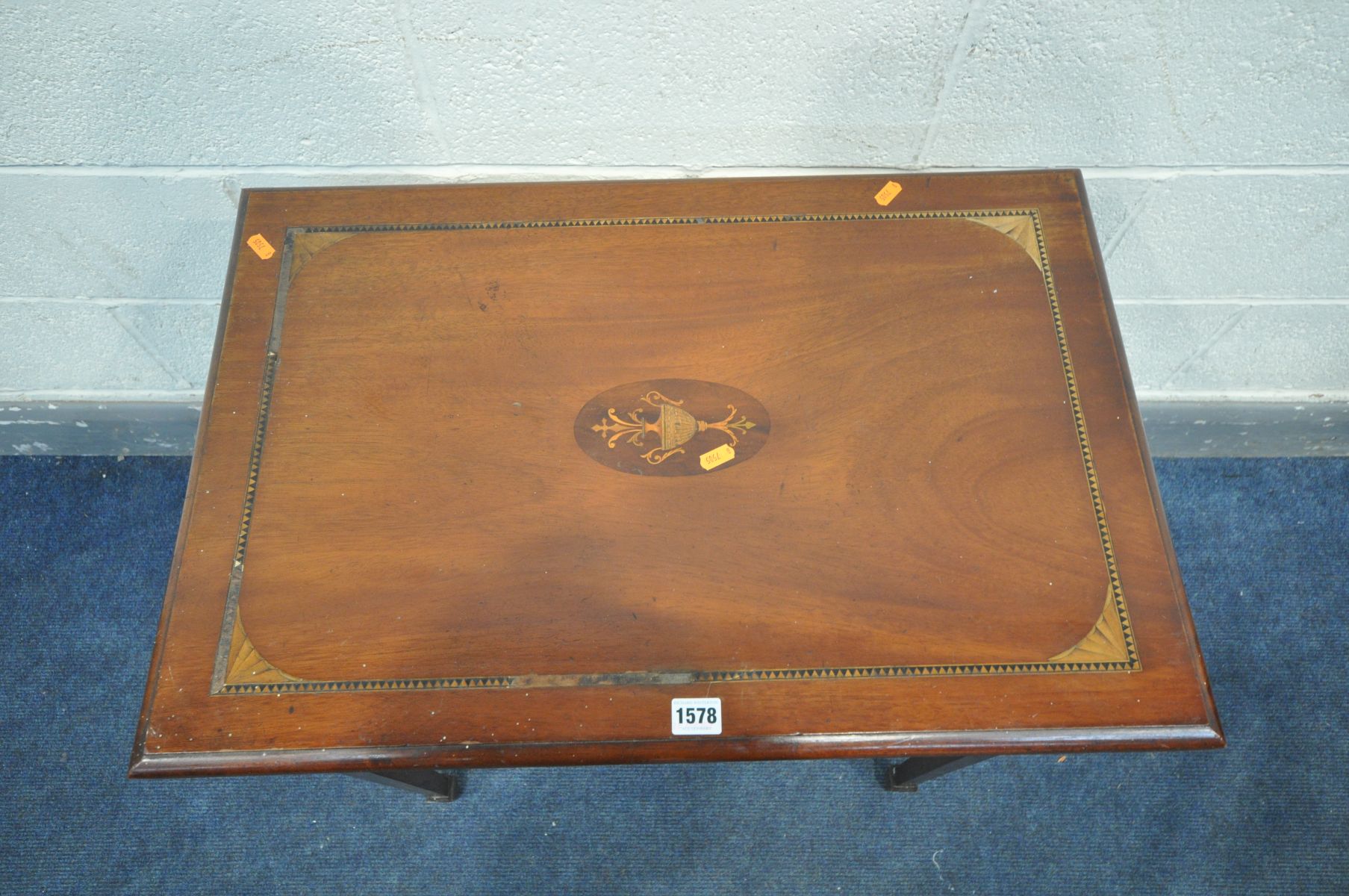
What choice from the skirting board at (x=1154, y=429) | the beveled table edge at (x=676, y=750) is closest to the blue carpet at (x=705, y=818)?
the skirting board at (x=1154, y=429)

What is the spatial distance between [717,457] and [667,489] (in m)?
0.07

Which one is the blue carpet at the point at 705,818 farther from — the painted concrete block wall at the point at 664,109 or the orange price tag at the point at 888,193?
the orange price tag at the point at 888,193

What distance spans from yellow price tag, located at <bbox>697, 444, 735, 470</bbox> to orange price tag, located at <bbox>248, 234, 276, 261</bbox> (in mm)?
622

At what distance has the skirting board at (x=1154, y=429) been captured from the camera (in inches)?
72.0

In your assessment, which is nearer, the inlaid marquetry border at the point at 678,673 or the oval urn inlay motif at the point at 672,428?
the inlaid marquetry border at the point at 678,673

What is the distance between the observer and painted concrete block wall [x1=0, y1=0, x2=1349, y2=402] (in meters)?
1.11

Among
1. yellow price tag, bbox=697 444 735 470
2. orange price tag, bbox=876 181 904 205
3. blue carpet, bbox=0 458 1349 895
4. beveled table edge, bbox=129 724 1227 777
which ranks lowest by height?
blue carpet, bbox=0 458 1349 895

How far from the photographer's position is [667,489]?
41.0 inches

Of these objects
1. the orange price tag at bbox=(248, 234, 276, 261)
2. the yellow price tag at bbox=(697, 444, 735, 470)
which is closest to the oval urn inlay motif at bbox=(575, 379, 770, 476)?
the yellow price tag at bbox=(697, 444, 735, 470)

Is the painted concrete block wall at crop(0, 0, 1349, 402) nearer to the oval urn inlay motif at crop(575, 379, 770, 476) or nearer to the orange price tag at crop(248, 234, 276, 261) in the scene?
the orange price tag at crop(248, 234, 276, 261)

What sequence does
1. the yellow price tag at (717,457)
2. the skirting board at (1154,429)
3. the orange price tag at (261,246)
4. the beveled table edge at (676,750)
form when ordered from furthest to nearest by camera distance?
the skirting board at (1154,429) → the orange price tag at (261,246) → the yellow price tag at (717,457) → the beveled table edge at (676,750)

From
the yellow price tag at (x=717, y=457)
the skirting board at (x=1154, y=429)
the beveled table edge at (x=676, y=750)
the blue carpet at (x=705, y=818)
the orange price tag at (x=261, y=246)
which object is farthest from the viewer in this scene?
the skirting board at (x=1154, y=429)

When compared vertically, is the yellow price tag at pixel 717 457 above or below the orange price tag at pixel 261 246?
above

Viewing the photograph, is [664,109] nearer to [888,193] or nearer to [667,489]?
[888,193]
